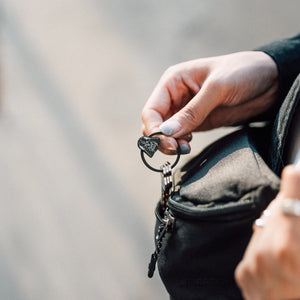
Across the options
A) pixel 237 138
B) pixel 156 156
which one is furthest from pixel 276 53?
pixel 156 156

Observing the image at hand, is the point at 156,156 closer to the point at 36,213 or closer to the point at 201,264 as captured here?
the point at 36,213

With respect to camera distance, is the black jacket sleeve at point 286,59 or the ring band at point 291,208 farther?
the black jacket sleeve at point 286,59

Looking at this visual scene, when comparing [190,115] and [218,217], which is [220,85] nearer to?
[190,115]

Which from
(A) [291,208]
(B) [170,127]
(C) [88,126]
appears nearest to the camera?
(A) [291,208]

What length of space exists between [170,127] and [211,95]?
0.34ft

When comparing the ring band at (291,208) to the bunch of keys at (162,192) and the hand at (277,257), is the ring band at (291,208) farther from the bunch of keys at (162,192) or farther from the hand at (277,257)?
the bunch of keys at (162,192)

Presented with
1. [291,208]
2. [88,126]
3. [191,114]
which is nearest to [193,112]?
[191,114]

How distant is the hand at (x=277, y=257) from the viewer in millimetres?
258

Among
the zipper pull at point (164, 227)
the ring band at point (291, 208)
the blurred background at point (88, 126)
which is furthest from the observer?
the blurred background at point (88, 126)

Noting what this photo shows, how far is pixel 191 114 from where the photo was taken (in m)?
0.55

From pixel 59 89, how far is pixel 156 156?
18.5 inches

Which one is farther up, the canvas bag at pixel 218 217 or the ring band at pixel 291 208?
the ring band at pixel 291 208

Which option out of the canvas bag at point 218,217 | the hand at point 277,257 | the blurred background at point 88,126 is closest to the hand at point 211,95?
the canvas bag at point 218,217

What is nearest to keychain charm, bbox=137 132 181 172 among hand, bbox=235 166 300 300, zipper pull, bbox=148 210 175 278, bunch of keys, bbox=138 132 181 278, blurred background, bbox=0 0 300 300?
bunch of keys, bbox=138 132 181 278
